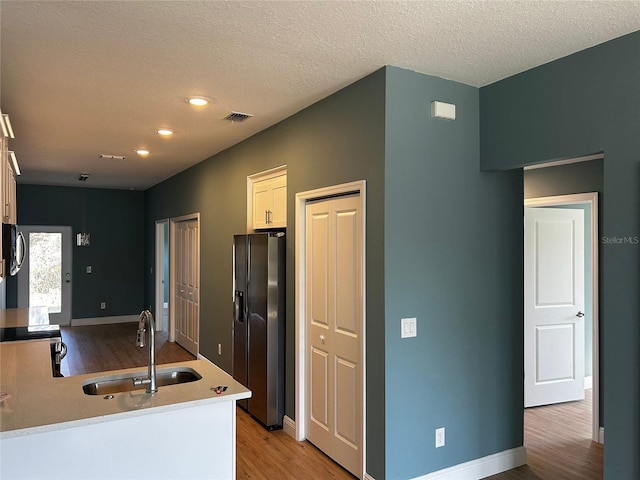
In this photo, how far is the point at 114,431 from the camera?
206 cm

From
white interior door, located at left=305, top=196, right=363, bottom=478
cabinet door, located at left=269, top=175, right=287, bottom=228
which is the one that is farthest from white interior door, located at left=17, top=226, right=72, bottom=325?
white interior door, located at left=305, top=196, right=363, bottom=478

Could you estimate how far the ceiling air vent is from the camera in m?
3.90

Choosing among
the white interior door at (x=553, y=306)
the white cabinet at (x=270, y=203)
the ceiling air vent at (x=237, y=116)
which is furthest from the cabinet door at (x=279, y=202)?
the white interior door at (x=553, y=306)

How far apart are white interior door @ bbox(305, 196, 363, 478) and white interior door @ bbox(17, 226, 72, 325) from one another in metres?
6.76

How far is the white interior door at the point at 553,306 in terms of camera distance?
14.9 ft

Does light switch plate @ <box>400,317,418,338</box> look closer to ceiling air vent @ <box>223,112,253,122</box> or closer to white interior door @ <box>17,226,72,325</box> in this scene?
ceiling air vent @ <box>223,112,253,122</box>

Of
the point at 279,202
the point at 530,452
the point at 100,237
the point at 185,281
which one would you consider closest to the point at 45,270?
the point at 100,237

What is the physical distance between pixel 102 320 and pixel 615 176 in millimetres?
8934

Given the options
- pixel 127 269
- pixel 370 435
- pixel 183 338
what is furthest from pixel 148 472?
pixel 127 269

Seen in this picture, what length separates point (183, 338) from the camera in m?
7.20

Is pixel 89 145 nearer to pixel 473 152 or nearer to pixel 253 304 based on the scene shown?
pixel 253 304

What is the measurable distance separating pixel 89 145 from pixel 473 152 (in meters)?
4.00

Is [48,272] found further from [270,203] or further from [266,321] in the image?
[266,321]

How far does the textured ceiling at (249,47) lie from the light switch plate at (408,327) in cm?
155
